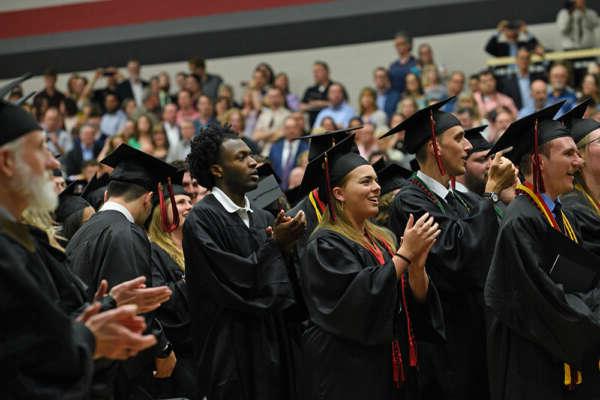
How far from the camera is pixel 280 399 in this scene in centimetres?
589

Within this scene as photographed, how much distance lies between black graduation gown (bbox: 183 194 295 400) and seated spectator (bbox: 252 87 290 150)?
26.8 ft

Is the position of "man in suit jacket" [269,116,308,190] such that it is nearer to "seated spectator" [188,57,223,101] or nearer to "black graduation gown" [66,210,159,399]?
"seated spectator" [188,57,223,101]

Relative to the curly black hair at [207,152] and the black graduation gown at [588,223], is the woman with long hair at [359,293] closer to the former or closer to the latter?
the curly black hair at [207,152]

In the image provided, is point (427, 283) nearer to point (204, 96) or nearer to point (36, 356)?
point (36, 356)

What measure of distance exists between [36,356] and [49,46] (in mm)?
18461

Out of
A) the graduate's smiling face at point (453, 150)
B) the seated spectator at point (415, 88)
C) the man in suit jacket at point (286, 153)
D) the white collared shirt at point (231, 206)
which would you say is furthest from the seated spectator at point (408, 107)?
the white collared shirt at point (231, 206)

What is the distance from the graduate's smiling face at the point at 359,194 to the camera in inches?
221

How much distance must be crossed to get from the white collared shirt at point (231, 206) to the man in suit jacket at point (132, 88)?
12.0 meters

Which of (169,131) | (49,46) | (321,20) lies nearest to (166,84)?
(169,131)

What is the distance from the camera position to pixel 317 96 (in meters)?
15.2

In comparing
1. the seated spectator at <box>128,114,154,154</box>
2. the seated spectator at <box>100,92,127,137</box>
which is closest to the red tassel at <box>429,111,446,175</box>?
the seated spectator at <box>128,114,154,154</box>

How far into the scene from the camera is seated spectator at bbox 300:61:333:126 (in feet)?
49.3

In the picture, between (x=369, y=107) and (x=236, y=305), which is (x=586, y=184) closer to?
(x=236, y=305)

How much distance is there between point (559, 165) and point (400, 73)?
961 cm
